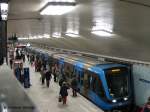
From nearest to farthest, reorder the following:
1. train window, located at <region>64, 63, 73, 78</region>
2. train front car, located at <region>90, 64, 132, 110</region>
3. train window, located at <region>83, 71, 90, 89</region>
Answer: train front car, located at <region>90, 64, 132, 110</region> → train window, located at <region>83, 71, 90, 89</region> → train window, located at <region>64, 63, 73, 78</region>

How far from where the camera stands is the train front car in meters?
16.9

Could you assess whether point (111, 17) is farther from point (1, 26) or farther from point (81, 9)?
point (1, 26)

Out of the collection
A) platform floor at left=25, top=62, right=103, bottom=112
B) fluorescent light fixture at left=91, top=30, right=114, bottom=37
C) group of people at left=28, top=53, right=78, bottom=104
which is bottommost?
platform floor at left=25, top=62, right=103, bottom=112

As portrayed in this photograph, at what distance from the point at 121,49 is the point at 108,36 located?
159cm

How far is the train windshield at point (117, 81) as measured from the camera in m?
17.2

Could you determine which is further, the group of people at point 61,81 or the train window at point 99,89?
the train window at point 99,89

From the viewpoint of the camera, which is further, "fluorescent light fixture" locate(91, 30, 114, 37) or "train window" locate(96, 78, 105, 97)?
"train window" locate(96, 78, 105, 97)

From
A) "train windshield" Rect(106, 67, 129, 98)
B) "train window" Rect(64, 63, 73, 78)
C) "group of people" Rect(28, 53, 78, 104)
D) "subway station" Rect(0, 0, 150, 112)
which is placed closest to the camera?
"subway station" Rect(0, 0, 150, 112)

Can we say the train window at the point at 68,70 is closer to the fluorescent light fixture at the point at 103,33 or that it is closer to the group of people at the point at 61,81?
the group of people at the point at 61,81

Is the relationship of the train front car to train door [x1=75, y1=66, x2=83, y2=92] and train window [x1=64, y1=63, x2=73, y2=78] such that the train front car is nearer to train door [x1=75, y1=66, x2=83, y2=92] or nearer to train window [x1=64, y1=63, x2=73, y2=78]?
train door [x1=75, y1=66, x2=83, y2=92]

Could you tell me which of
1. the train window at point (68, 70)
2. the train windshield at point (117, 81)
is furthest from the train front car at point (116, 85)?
the train window at point (68, 70)

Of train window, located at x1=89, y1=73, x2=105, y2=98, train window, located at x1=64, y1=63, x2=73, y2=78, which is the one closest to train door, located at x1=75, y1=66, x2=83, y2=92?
train window, located at x1=64, y1=63, x2=73, y2=78

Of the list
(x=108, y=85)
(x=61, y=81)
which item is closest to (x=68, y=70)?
(x=61, y=81)

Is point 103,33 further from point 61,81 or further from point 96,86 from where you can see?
point 61,81
